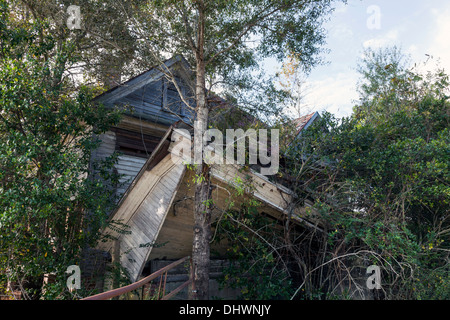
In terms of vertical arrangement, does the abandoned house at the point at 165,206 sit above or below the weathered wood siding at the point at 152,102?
below

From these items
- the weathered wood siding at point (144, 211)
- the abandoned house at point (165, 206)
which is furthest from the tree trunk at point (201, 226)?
the weathered wood siding at point (144, 211)

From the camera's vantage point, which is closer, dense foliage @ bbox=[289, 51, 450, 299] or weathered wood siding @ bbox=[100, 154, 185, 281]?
dense foliage @ bbox=[289, 51, 450, 299]

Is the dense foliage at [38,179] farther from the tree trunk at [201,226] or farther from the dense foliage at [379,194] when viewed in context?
the dense foliage at [379,194]

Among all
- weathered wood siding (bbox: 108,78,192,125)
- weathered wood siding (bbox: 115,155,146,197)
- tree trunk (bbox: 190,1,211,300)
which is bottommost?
tree trunk (bbox: 190,1,211,300)

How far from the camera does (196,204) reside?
5859 millimetres

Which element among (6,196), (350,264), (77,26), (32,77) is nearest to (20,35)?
(32,77)

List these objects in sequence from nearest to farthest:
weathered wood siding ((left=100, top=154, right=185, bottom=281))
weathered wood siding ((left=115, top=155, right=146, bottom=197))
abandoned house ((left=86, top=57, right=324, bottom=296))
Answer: abandoned house ((left=86, top=57, right=324, bottom=296))
weathered wood siding ((left=100, top=154, right=185, bottom=281))
weathered wood siding ((left=115, top=155, right=146, bottom=197))

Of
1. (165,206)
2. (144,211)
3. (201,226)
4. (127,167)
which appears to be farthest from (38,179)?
(127,167)

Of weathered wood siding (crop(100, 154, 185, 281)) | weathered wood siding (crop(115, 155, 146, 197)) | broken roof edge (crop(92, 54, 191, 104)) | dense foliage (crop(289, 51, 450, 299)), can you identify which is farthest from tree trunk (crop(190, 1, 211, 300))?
weathered wood siding (crop(115, 155, 146, 197))

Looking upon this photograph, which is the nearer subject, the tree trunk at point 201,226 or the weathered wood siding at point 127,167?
the tree trunk at point 201,226

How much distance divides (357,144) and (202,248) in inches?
151

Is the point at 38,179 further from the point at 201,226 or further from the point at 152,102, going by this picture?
the point at 152,102

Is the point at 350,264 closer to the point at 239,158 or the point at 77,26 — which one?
the point at 239,158

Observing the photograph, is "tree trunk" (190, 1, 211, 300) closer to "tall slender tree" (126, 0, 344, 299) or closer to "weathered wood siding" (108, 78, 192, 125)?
"tall slender tree" (126, 0, 344, 299)
